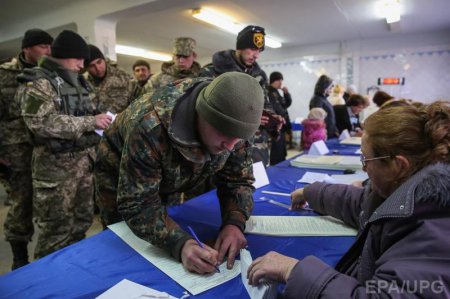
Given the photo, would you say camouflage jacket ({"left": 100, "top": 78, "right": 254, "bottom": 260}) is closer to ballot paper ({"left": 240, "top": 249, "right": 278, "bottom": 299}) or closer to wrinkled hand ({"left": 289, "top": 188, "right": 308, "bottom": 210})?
ballot paper ({"left": 240, "top": 249, "right": 278, "bottom": 299})

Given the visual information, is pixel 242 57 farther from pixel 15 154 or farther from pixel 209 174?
pixel 15 154

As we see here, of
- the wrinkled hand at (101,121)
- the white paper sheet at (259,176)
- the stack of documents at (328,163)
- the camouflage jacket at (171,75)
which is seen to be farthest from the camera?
the camouflage jacket at (171,75)

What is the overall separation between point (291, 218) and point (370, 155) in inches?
22.1

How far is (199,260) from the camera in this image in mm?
869

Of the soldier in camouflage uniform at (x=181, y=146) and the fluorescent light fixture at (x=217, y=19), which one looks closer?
the soldier in camouflage uniform at (x=181, y=146)

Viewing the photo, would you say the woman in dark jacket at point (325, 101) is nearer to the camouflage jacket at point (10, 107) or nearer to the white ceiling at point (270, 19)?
the white ceiling at point (270, 19)

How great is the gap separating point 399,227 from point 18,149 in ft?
8.16

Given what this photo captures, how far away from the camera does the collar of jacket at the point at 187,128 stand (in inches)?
37.8

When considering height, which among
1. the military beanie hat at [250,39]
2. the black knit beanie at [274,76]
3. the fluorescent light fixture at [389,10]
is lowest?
the black knit beanie at [274,76]

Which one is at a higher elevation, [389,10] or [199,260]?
[389,10]

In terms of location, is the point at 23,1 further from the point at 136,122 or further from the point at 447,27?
the point at 447,27

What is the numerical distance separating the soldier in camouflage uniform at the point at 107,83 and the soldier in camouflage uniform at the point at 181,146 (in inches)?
87.9

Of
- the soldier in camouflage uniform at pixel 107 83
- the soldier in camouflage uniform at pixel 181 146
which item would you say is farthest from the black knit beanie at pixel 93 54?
the soldier in camouflage uniform at pixel 181 146

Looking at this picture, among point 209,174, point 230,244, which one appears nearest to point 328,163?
point 209,174
